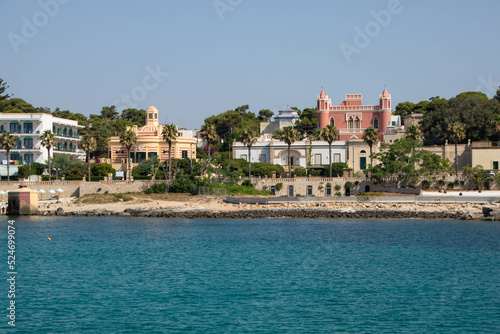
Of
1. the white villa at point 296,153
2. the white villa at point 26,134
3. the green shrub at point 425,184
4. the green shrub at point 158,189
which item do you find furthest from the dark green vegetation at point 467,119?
the white villa at point 26,134

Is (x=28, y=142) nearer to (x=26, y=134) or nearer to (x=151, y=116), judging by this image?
(x=26, y=134)

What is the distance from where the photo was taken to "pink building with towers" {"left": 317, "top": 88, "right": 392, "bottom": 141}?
10381 centimetres

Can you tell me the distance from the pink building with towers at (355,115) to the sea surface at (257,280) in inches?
1909

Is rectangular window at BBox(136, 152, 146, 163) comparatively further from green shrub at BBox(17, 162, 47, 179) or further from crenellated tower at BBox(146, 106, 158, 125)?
green shrub at BBox(17, 162, 47, 179)

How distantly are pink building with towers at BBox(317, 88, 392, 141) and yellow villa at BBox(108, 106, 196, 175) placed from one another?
959 inches

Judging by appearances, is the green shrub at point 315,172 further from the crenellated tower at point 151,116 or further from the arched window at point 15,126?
the arched window at point 15,126

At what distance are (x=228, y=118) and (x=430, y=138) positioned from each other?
44622mm

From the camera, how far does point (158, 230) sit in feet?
187

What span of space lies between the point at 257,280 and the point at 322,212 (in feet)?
109

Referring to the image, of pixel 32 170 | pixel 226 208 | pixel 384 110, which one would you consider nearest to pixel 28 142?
pixel 32 170

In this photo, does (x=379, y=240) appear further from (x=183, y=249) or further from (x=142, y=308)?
(x=142, y=308)

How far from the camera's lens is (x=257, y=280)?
3509 centimetres

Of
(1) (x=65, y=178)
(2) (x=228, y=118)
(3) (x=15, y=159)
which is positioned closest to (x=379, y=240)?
(1) (x=65, y=178)

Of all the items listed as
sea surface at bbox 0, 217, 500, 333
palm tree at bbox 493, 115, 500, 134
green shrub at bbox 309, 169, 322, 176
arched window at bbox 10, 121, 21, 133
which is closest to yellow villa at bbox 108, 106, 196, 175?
arched window at bbox 10, 121, 21, 133
